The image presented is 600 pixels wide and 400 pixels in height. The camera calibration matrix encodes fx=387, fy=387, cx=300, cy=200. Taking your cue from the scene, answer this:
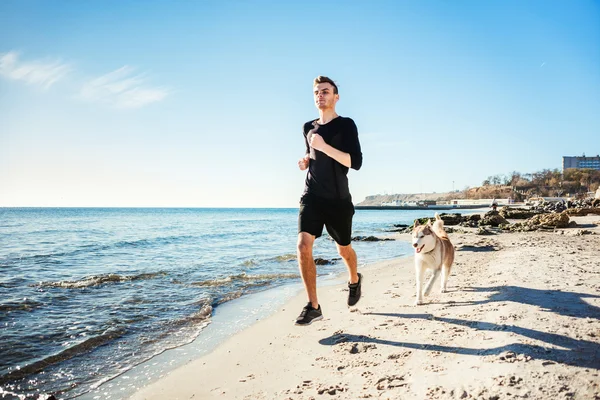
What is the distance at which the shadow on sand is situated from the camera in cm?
263

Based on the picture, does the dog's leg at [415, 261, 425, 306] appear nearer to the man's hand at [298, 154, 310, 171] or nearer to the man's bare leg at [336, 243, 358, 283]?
the man's bare leg at [336, 243, 358, 283]

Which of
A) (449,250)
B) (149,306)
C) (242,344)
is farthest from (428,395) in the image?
(149,306)

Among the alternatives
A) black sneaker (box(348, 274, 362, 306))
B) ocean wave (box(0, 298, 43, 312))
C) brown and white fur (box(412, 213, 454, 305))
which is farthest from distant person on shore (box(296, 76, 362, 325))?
ocean wave (box(0, 298, 43, 312))

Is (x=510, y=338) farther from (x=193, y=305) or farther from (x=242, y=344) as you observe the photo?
(x=193, y=305)

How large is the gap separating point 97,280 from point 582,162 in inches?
9037

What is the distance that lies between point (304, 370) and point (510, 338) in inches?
65.3

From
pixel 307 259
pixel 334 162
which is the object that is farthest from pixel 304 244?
pixel 334 162

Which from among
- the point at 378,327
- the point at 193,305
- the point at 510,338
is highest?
the point at 510,338

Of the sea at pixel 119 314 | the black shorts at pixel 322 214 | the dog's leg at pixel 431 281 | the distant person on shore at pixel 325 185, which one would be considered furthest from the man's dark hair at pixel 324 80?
the sea at pixel 119 314

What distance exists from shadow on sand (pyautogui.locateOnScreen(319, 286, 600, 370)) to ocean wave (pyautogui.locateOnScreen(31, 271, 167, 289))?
668cm

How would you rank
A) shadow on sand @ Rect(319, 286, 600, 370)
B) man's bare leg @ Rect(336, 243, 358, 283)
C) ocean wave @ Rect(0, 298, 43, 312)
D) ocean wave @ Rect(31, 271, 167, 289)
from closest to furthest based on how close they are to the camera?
shadow on sand @ Rect(319, 286, 600, 370)
man's bare leg @ Rect(336, 243, 358, 283)
ocean wave @ Rect(0, 298, 43, 312)
ocean wave @ Rect(31, 271, 167, 289)

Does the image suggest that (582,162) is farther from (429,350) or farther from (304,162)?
(429,350)

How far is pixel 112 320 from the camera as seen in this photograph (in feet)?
18.7

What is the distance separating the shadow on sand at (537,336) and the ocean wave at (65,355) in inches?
112
